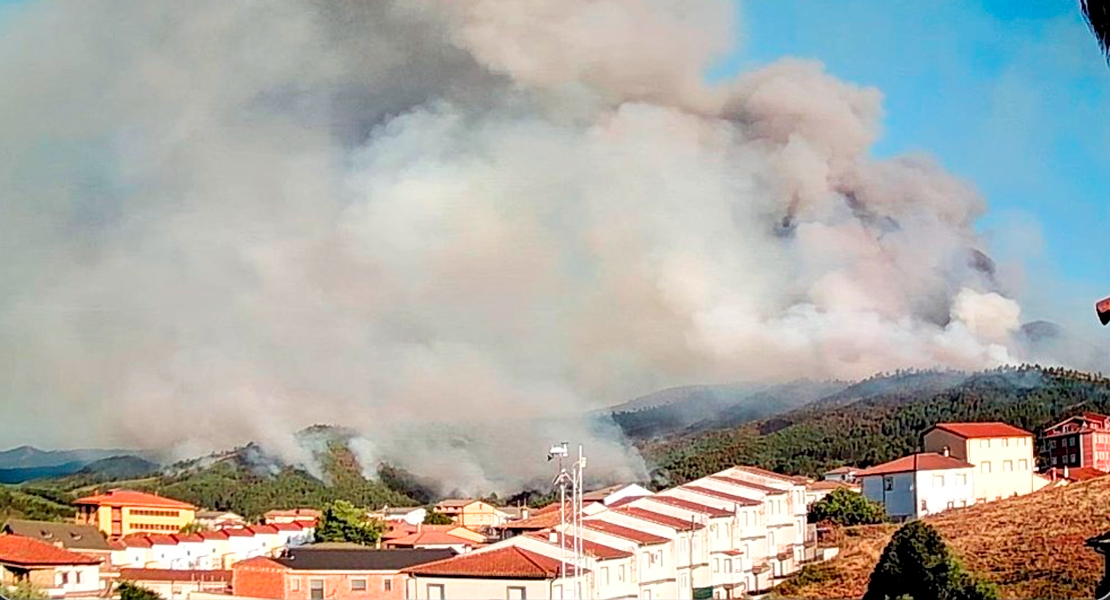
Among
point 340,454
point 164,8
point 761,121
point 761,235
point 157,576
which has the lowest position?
point 157,576

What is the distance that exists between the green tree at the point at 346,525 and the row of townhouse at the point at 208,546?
73mm

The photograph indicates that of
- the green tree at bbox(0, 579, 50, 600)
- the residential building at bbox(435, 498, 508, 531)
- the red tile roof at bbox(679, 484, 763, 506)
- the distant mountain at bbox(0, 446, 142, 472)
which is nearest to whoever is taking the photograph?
the green tree at bbox(0, 579, 50, 600)

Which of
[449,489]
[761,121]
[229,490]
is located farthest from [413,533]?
[761,121]

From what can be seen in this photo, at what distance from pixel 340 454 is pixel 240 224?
1071 millimetres

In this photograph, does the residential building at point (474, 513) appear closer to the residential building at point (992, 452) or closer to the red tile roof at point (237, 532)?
the red tile roof at point (237, 532)

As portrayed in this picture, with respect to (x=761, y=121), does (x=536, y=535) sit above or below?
below

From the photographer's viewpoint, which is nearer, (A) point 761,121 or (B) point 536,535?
(B) point 536,535

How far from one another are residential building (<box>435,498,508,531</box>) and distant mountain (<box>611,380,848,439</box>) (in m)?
0.63

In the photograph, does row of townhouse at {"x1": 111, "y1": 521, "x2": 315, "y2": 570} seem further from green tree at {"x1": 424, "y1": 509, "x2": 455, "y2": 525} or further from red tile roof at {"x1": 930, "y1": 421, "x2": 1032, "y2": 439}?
red tile roof at {"x1": 930, "y1": 421, "x2": 1032, "y2": 439}

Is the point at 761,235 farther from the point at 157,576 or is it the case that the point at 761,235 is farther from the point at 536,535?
the point at 157,576

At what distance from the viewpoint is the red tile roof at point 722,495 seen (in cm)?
545

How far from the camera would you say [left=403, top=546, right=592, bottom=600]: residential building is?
16.4ft

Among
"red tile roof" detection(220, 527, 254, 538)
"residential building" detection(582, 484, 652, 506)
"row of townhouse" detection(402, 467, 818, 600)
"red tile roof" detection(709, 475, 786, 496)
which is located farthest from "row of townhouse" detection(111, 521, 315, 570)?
"red tile roof" detection(709, 475, 786, 496)

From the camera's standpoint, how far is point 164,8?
5703 millimetres
